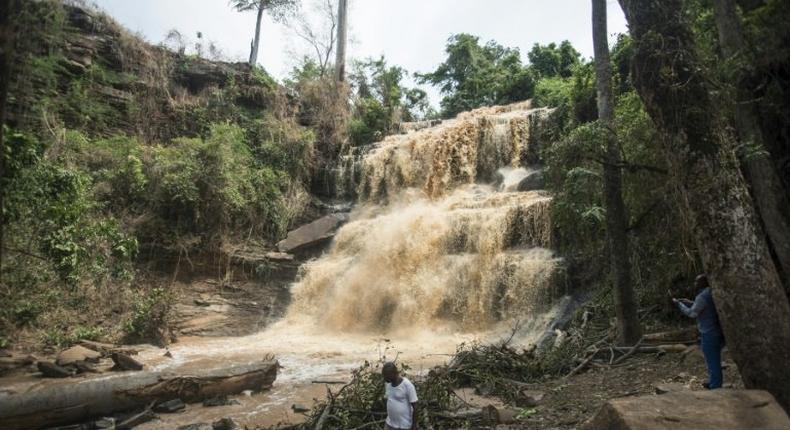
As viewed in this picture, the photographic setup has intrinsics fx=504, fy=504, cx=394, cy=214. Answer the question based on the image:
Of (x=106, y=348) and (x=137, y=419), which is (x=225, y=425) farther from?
(x=106, y=348)

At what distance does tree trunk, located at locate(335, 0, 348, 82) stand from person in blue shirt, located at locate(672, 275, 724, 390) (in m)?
23.7

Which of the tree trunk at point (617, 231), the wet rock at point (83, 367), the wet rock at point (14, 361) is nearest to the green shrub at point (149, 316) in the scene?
the wet rock at point (14, 361)

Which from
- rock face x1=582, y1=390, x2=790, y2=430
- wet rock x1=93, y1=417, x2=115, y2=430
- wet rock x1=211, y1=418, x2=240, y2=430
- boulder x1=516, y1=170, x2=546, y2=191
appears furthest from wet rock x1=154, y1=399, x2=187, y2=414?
boulder x1=516, y1=170, x2=546, y2=191

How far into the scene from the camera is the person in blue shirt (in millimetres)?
5223

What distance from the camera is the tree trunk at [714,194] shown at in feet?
13.7

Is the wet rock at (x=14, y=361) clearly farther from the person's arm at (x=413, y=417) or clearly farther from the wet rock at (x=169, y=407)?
the person's arm at (x=413, y=417)

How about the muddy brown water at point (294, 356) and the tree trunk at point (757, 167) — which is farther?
the muddy brown water at point (294, 356)

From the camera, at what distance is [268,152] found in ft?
67.5

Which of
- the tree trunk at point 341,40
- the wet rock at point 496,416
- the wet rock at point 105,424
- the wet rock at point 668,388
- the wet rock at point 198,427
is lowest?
the wet rock at point 105,424

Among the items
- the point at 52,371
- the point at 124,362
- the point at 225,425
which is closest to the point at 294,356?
the point at 124,362

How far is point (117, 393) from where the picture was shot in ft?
23.0

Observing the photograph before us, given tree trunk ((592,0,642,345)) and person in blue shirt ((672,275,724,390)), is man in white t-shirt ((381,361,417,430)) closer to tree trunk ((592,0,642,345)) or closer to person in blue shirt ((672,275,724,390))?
person in blue shirt ((672,275,724,390))

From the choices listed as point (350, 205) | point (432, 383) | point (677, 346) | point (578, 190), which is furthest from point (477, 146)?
point (432, 383)

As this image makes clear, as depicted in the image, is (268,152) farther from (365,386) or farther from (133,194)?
(365,386)
